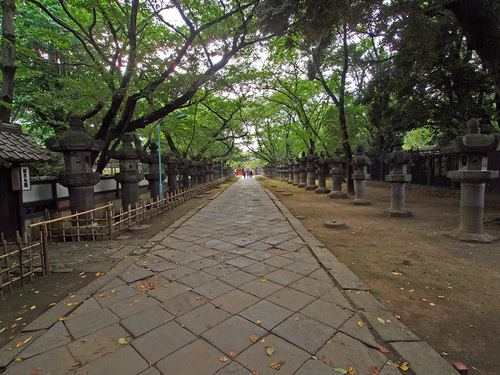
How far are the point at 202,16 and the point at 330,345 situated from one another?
10.9m

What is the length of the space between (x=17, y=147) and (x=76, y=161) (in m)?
1.16

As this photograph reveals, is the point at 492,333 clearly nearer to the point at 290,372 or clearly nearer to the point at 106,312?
the point at 290,372

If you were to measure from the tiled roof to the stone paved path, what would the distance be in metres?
3.45

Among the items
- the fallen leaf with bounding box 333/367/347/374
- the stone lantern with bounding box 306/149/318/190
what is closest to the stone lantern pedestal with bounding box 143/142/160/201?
the fallen leaf with bounding box 333/367/347/374

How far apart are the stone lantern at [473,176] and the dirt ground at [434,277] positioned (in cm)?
40

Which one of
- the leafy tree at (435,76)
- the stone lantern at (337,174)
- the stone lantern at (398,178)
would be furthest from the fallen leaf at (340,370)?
the stone lantern at (337,174)

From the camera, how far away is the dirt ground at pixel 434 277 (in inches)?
89.5

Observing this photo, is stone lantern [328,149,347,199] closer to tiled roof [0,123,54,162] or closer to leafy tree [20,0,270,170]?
leafy tree [20,0,270,170]

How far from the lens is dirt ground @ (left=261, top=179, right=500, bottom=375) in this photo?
7.46 ft

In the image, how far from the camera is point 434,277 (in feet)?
11.7

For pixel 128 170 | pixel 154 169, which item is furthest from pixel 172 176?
pixel 128 170

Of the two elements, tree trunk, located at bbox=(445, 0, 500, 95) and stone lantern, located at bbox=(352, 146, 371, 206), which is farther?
stone lantern, located at bbox=(352, 146, 371, 206)

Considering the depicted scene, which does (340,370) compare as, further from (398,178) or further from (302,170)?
(302,170)

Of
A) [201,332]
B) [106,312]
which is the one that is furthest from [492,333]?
[106,312]
